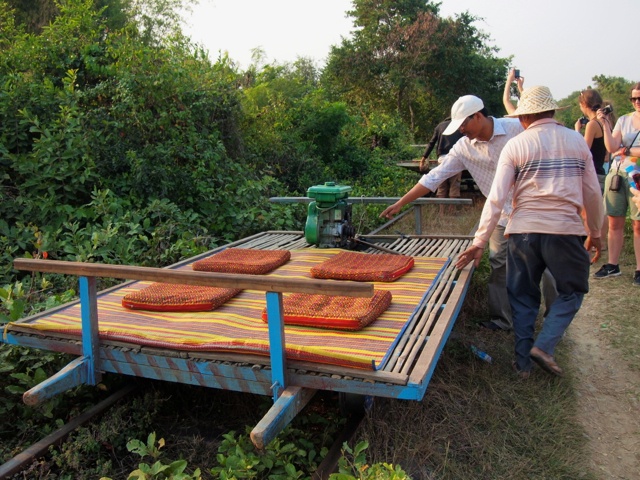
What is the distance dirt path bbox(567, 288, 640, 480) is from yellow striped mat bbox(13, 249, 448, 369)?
1267mm

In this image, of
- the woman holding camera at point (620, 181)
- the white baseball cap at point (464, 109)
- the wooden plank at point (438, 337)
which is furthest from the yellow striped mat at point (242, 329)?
the woman holding camera at point (620, 181)

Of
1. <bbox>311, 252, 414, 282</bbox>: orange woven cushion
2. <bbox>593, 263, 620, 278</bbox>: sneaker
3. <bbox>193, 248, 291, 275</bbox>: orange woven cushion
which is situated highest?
<bbox>193, 248, 291, 275</bbox>: orange woven cushion

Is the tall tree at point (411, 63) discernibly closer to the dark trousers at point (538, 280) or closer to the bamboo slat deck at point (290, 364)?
the dark trousers at point (538, 280)

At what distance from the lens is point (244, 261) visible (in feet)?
15.3

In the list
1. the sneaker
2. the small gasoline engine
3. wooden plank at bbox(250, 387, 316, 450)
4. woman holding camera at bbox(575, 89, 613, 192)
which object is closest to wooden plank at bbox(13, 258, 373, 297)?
wooden plank at bbox(250, 387, 316, 450)

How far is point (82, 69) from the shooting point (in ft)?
25.3

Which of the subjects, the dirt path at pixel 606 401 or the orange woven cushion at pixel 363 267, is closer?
the dirt path at pixel 606 401

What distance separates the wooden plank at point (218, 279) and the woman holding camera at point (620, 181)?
442 centimetres

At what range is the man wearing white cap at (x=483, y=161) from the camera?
4.43 metres

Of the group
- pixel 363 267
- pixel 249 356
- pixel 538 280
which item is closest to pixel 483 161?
pixel 538 280

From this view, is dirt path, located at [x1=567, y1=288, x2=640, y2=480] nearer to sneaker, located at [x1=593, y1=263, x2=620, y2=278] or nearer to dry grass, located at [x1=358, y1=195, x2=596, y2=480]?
dry grass, located at [x1=358, y1=195, x2=596, y2=480]

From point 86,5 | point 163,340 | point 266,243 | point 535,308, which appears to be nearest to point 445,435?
point 535,308

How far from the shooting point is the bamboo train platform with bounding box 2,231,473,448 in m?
2.62

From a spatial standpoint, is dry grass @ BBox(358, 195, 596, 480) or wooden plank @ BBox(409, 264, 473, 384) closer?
wooden plank @ BBox(409, 264, 473, 384)
